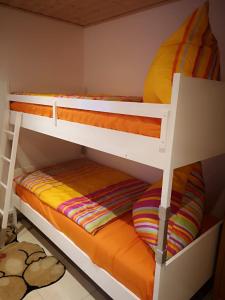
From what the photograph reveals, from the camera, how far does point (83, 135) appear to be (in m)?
1.59

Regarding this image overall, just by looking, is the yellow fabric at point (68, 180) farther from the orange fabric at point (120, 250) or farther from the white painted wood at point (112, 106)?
the white painted wood at point (112, 106)

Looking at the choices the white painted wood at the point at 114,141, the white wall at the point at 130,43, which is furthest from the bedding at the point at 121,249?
the white wall at the point at 130,43

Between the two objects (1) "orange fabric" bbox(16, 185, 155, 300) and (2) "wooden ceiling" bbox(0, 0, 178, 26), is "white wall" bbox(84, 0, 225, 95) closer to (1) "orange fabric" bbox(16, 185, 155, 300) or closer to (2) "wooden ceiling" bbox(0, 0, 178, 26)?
(2) "wooden ceiling" bbox(0, 0, 178, 26)

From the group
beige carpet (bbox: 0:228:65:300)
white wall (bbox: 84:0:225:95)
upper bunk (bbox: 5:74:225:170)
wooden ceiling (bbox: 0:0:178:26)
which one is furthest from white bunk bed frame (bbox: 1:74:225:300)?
wooden ceiling (bbox: 0:0:178:26)

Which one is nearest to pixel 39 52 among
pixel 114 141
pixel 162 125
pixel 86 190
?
pixel 86 190

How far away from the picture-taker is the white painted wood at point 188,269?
4.22 feet

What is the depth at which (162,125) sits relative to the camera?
A: 1121 millimetres

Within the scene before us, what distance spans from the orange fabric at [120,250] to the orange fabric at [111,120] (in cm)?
75

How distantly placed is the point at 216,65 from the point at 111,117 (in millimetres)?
690

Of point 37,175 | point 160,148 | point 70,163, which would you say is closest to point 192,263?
point 160,148

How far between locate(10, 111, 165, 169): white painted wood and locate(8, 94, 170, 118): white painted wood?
0.39 ft

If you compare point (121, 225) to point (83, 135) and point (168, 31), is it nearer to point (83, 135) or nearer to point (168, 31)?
point (83, 135)

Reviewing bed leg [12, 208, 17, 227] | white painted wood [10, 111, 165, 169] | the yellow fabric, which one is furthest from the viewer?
bed leg [12, 208, 17, 227]

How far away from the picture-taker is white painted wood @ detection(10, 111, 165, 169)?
3.89ft
